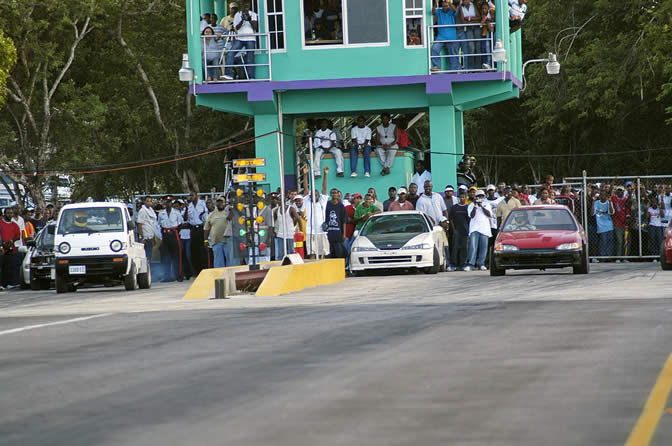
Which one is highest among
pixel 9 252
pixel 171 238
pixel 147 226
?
pixel 147 226

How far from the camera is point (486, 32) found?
1382 inches

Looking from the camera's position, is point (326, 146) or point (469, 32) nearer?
point (326, 146)

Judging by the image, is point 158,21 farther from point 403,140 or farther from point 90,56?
point 403,140

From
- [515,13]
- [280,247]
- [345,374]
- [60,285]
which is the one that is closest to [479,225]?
[280,247]

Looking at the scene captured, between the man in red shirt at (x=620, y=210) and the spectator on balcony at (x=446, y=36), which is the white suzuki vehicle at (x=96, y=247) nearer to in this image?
the man in red shirt at (x=620, y=210)

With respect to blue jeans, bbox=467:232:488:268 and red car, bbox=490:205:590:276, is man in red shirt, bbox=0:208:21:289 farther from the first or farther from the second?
red car, bbox=490:205:590:276

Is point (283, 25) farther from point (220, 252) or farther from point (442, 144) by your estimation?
point (220, 252)

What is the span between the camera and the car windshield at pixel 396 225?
28359mm

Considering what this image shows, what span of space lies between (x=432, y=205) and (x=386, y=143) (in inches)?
224

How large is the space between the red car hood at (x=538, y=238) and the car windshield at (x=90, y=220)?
24.8ft

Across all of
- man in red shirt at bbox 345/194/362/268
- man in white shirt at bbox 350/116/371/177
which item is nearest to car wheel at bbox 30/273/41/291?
man in red shirt at bbox 345/194/362/268

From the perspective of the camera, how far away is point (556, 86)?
51250mm

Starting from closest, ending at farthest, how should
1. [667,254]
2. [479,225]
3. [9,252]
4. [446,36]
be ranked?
[667,254], [479,225], [9,252], [446,36]

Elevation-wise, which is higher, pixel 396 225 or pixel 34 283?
pixel 396 225
